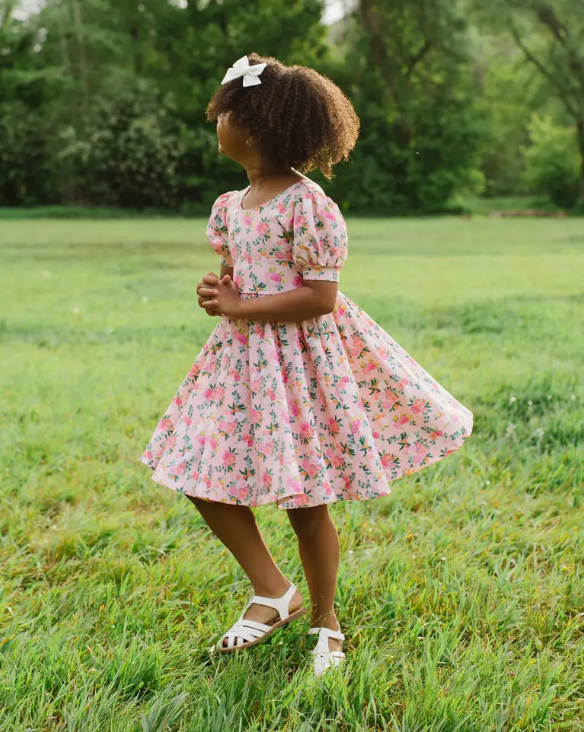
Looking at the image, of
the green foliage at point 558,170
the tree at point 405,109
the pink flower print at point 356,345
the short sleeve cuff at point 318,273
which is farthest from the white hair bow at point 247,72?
the green foliage at point 558,170

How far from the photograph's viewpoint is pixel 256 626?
6.94 ft

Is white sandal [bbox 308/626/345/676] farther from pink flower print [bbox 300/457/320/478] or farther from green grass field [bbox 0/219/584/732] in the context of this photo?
pink flower print [bbox 300/457/320/478]

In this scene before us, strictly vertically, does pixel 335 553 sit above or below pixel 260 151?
below

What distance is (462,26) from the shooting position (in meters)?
32.9

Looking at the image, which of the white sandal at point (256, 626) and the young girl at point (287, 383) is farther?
the white sandal at point (256, 626)

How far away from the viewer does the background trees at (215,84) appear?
32.9 m

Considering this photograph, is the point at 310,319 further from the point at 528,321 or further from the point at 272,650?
the point at 528,321

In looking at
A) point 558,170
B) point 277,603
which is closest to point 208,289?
point 277,603

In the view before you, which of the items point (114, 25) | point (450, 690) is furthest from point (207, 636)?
point (114, 25)

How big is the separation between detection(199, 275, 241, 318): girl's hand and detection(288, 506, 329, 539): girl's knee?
529 mm

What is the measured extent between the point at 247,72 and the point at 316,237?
0.44 m

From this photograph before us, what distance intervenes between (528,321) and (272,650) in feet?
16.4

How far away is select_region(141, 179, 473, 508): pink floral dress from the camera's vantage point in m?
1.95

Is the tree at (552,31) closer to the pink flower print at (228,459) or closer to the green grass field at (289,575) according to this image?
the green grass field at (289,575)
